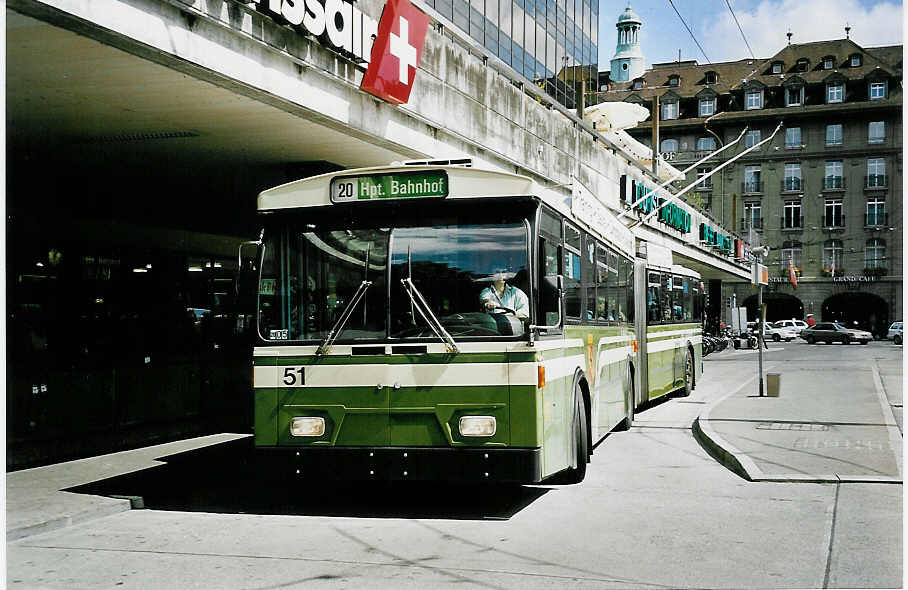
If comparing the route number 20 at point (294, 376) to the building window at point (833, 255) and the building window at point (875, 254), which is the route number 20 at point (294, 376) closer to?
the building window at point (875, 254)

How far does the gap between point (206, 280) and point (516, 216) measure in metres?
10.9

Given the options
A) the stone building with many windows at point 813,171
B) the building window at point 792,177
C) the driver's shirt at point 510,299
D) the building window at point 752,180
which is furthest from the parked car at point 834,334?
the driver's shirt at point 510,299

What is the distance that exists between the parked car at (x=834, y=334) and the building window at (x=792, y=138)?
550 inches

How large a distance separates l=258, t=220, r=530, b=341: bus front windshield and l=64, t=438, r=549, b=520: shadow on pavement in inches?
54.3

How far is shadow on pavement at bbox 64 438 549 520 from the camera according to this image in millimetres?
9008

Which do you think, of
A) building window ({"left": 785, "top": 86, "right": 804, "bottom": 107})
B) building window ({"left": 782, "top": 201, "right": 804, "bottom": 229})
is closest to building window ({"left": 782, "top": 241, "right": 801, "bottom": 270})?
building window ({"left": 782, "top": 201, "right": 804, "bottom": 229})

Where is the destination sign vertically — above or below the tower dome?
below

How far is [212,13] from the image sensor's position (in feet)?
34.2

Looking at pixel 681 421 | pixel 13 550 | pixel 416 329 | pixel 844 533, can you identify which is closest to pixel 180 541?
pixel 13 550

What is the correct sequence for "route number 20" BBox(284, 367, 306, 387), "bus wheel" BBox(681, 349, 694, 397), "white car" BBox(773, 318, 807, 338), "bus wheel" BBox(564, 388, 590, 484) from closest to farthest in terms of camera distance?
"route number 20" BBox(284, 367, 306, 387)
"bus wheel" BBox(564, 388, 590, 484)
"bus wheel" BBox(681, 349, 694, 397)
"white car" BBox(773, 318, 807, 338)

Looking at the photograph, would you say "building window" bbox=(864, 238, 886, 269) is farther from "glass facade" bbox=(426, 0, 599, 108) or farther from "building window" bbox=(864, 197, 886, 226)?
"glass facade" bbox=(426, 0, 599, 108)

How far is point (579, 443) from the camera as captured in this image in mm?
10062

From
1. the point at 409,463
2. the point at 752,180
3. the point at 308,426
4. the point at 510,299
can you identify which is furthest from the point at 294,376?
the point at 752,180

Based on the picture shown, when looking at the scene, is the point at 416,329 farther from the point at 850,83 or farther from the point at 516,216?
the point at 850,83
